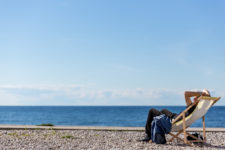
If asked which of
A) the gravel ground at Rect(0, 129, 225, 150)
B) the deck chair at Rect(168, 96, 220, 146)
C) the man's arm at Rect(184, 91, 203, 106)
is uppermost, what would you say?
the man's arm at Rect(184, 91, 203, 106)

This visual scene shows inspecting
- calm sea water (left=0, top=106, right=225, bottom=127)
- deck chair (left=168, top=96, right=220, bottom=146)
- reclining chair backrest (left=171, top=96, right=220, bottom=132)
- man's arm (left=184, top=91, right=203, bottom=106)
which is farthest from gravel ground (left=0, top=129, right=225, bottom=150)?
calm sea water (left=0, top=106, right=225, bottom=127)

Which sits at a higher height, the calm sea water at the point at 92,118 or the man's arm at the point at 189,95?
the man's arm at the point at 189,95

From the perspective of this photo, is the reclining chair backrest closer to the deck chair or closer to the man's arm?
the deck chair

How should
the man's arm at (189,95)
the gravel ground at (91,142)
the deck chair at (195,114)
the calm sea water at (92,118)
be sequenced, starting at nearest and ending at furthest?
the gravel ground at (91,142)
the deck chair at (195,114)
the man's arm at (189,95)
the calm sea water at (92,118)

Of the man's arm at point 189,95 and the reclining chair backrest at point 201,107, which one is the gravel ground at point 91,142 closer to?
the reclining chair backrest at point 201,107

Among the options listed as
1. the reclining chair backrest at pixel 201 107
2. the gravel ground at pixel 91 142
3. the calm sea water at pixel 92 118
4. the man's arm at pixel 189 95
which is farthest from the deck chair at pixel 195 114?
the calm sea water at pixel 92 118

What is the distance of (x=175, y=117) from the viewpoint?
6.34 m

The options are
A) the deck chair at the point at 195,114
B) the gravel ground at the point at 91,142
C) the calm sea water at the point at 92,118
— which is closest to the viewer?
the gravel ground at the point at 91,142

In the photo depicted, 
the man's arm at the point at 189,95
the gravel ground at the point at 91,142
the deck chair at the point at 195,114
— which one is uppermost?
the man's arm at the point at 189,95

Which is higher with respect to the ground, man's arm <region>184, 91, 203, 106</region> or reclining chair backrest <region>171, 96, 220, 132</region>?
man's arm <region>184, 91, 203, 106</region>

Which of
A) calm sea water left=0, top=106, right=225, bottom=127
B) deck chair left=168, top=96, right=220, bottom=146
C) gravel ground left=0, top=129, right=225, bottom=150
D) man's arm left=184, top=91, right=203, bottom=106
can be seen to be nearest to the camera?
gravel ground left=0, top=129, right=225, bottom=150

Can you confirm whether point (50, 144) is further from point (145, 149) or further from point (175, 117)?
point (175, 117)

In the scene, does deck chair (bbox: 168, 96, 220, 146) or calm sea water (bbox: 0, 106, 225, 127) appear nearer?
deck chair (bbox: 168, 96, 220, 146)

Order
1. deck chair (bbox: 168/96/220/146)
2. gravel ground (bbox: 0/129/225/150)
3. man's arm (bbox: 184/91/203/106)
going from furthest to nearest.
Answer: man's arm (bbox: 184/91/203/106) < deck chair (bbox: 168/96/220/146) < gravel ground (bbox: 0/129/225/150)
